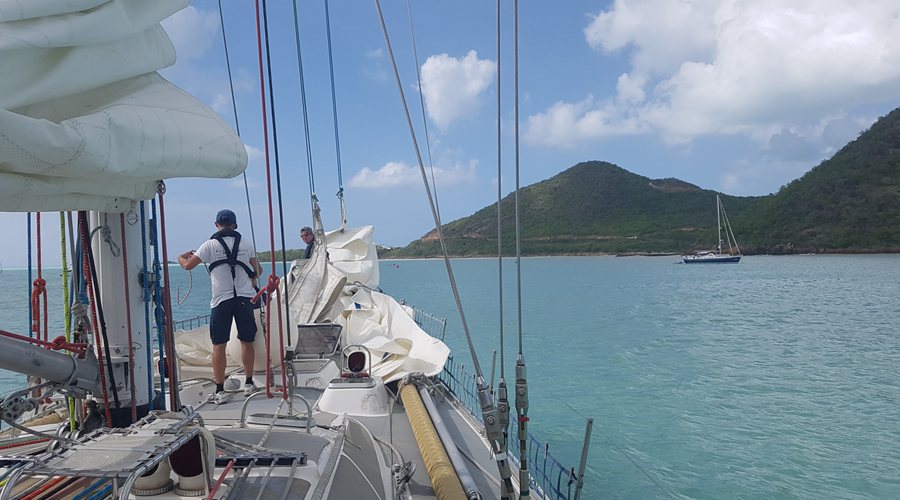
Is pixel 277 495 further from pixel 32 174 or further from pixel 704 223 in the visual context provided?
pixel 704 223

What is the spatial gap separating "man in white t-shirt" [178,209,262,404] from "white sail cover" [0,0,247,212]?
240 cm

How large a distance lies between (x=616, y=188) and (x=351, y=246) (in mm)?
137989

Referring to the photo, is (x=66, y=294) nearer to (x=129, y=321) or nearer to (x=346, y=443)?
(x=129, y=321)

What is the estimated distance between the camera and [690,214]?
121 metres

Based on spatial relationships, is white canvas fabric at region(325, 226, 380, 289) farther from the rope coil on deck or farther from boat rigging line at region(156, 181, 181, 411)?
boat rigging line at region(156, 181, 181, 411)

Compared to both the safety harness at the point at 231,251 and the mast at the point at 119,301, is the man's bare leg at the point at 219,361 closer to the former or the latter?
the safety harness at the point at 231,251

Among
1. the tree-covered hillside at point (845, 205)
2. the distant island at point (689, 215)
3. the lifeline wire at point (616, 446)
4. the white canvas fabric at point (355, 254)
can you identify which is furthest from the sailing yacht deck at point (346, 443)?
the tree-covered hillside at point (845, 205)

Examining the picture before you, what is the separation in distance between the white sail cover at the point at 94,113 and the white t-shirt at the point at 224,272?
2.39 m

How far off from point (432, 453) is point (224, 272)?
7.90 feet

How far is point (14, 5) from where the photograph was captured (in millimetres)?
1622

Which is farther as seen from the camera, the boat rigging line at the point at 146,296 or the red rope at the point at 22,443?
the boat rigging line at the point at 146,296

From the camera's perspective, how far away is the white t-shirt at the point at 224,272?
455cm

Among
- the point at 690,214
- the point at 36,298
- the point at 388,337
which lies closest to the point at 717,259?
the point at 690,214

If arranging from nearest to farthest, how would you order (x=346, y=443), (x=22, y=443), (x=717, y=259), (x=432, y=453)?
(x=22, y=443) → (x=346, y=443) → (x=432, y=453) → (x=717, y=259)
